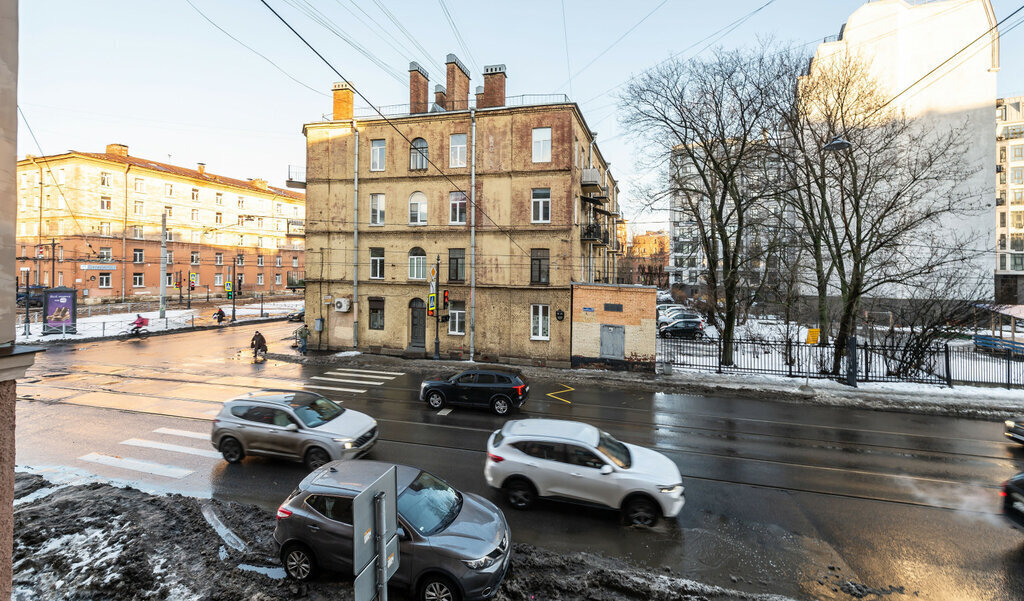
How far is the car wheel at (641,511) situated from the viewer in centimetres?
805

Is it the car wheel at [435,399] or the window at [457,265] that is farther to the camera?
the window at [457,265]

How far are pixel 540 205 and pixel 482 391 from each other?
13.0 meters

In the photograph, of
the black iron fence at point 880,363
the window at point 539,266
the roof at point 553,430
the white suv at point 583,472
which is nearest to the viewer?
the white suv at point 583,472

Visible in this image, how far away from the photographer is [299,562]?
646 centimetres

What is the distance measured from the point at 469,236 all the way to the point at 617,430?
51.0 ft

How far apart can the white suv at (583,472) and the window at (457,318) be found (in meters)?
17.4

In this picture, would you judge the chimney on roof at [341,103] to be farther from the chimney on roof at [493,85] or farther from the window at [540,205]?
the window at [540,205]

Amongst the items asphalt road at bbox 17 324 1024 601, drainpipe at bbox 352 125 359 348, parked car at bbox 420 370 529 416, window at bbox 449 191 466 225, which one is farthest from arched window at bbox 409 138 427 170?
parked car at bbox 420 370 529 416

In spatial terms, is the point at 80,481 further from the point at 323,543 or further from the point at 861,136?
the point at 861,136

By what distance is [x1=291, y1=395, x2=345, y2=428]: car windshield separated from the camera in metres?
10.7

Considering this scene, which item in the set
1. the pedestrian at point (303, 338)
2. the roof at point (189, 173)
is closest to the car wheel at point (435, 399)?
the pedestrian at point (303, 338)

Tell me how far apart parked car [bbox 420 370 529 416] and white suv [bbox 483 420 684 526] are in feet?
20.3

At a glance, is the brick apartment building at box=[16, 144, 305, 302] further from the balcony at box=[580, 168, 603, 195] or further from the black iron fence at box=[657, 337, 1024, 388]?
the black iron fence at box=[657, 337, 1024, 388]

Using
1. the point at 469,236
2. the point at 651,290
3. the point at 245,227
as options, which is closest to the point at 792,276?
the point at 651,290
